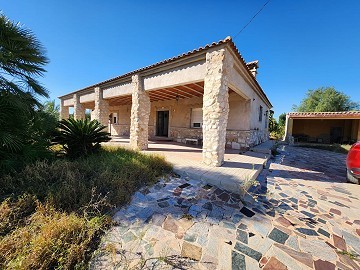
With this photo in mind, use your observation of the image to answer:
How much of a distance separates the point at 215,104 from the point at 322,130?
65.4 ft

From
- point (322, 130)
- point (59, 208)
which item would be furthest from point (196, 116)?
point (322, 130)

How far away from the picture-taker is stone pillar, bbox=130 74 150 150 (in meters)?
7.23

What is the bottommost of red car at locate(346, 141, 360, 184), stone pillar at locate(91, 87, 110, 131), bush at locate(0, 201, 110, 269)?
bush at locate(0, 201, 110, 269)

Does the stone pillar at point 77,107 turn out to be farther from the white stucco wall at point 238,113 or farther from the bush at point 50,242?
the bush at point 50,242

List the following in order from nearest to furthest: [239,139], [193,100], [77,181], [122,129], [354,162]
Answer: [77,181]
[354,162]
[239,139]
[193,100]
[122,129]

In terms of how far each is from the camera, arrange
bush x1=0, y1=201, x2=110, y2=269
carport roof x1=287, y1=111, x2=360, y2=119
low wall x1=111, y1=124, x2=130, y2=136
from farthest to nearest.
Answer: low wall x1=111, y1=124, x2=130, y2=136 < carport roof x1=287, y1=111, x2=360, y2=119 < bush x1=0, y1=201, x2=110, y2=269

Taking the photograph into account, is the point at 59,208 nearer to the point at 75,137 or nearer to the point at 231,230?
the point at 231,230

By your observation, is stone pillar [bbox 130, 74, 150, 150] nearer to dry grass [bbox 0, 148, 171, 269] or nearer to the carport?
dry grass [bbox 0, 148, 171, 269]

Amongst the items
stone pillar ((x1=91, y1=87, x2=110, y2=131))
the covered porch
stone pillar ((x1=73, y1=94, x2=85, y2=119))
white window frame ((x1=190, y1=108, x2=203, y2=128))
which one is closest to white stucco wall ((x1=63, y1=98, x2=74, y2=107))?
the covered porch

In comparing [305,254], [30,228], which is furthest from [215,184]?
[30,228]

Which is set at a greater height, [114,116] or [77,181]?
[114,116]

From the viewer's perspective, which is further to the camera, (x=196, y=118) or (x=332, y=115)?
(x=332, y=115)

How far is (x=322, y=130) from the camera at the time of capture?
1766 cm

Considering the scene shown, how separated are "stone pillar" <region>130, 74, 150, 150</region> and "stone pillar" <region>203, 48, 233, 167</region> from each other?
11.7ft
